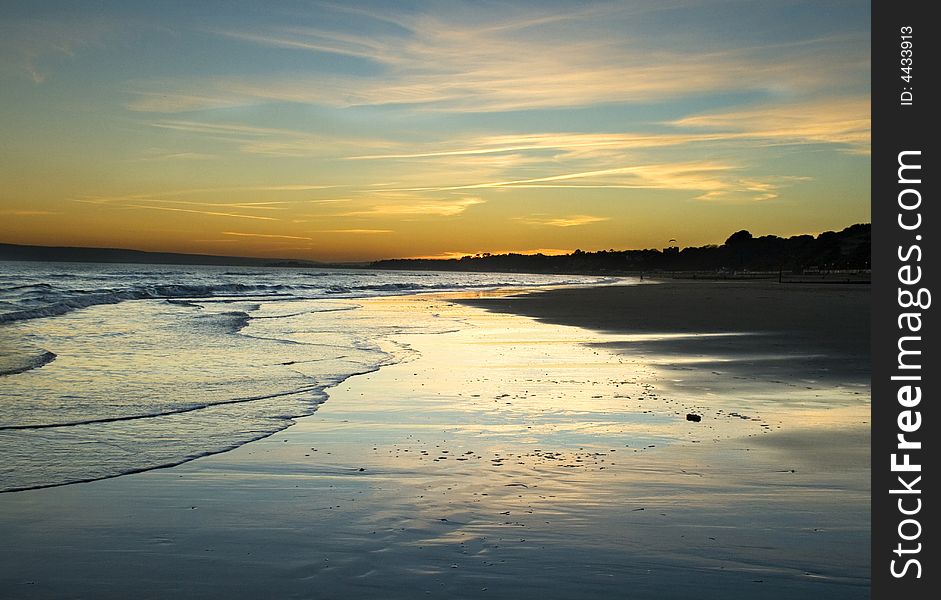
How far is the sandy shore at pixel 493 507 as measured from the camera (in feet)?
13.9

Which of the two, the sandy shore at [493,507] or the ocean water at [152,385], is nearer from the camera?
the sandy shore at [493,507]

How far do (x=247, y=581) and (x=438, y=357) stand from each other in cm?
1123

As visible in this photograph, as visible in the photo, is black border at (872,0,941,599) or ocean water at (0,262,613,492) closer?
black border at (872,0,941,599)

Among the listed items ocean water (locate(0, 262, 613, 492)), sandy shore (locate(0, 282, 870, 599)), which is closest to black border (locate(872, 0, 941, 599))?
sandy shore (locate(0, 282, 870, 599))

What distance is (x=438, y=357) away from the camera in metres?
15.4

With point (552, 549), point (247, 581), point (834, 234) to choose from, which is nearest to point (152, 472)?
point (247, 581)

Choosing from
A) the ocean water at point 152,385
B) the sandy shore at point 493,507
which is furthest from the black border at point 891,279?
the ocean water at point 152,385

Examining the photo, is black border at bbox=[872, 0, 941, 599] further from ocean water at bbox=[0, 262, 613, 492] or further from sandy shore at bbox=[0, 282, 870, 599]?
ocean water at bbox=[0, 262, 613, 492]

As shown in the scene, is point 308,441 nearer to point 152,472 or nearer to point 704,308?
point 152,472

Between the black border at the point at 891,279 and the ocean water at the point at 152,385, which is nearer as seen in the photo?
the black border at the point at 891,279

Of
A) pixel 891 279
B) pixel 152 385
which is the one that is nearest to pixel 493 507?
pixel 891 279

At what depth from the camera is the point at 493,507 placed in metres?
5.51

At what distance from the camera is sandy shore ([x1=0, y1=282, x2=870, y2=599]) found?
4.23 metres

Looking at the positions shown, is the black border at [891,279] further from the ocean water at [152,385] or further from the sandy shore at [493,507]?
the ocean water at [152,385]
